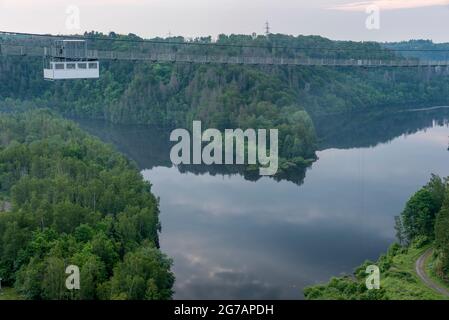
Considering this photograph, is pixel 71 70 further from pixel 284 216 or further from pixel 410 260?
pixel 410 260

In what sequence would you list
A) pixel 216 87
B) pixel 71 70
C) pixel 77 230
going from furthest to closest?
pixel 216 87
pixel 71 70
pixel 77 230

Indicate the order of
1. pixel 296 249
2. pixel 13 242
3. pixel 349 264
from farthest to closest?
pixel 296 249 < pixel 349 264 < pixel 13 242

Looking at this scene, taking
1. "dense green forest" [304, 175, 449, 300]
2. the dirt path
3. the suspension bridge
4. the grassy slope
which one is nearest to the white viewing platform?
the suspension bridge

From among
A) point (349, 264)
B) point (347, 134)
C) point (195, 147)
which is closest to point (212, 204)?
point (349, 264)

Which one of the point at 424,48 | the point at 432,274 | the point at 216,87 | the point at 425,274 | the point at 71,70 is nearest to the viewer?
the point at 432,274

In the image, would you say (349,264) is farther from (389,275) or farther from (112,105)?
(112,105)

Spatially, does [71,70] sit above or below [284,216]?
above

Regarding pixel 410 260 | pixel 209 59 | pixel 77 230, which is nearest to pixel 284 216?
pixel 410 260
